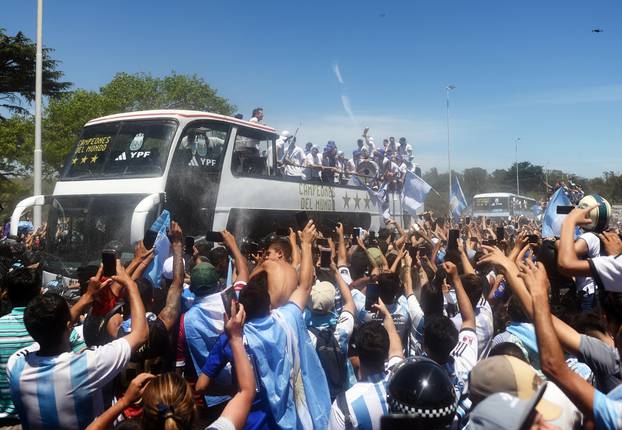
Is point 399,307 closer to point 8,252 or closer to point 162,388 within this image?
point 162,388

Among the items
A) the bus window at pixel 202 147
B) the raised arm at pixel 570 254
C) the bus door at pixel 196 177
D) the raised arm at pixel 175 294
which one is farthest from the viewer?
the bus window at pixel 202 147

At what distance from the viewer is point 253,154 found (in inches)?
420

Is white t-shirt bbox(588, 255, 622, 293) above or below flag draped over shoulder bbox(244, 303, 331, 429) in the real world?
above

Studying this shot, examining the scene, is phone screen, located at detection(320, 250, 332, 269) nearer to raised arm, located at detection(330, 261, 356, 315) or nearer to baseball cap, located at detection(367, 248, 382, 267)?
raised arm, located at detection(330, 261, 356, 315)

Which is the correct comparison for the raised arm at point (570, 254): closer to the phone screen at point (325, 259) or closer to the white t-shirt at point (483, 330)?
the white t-shirt at point (483, 330)

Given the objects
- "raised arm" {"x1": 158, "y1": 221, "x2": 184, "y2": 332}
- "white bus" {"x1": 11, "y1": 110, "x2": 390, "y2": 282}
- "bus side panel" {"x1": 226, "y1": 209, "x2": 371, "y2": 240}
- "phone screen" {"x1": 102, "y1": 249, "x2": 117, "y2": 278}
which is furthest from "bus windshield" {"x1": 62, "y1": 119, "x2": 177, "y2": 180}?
"phone screen" {"x1": 102, "y1": 249, "x2": 117, "y2": 278}

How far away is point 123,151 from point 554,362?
27.1 feet

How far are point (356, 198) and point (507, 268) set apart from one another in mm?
11426

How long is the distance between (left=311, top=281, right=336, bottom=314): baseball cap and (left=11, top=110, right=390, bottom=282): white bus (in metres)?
4.06

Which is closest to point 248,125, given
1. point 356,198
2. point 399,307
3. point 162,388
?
point 356,198

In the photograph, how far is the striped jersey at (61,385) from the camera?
2527mm

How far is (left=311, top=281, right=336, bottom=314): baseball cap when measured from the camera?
12.8 feet

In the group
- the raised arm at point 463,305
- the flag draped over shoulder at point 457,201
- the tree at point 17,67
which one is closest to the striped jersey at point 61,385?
the raised arm at point 463,305

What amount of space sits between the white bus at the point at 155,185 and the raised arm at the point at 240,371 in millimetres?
5155
